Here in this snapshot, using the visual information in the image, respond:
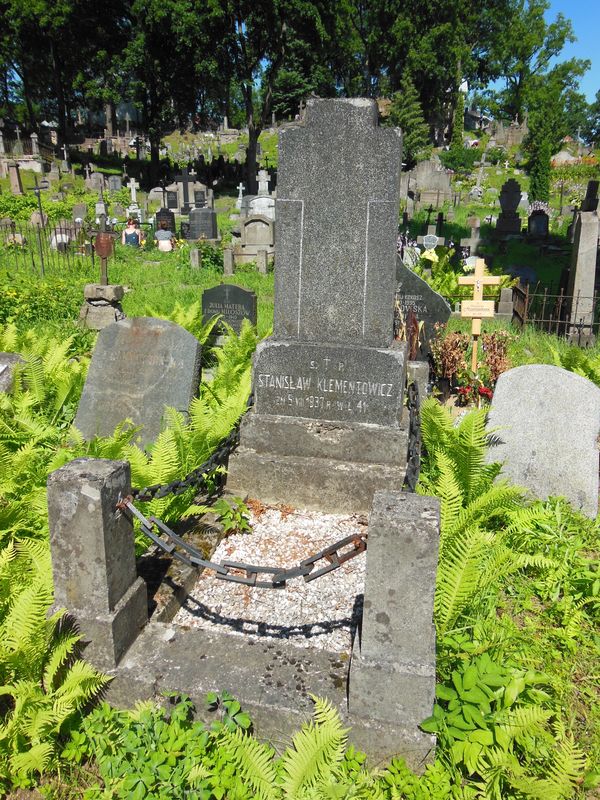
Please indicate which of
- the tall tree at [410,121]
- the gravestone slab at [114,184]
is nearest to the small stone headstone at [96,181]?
the gravestone slab at [114,184]

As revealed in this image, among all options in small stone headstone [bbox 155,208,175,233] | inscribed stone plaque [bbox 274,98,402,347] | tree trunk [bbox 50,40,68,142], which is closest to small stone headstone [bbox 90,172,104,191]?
tree trunk [bbox 50,40,68,142]

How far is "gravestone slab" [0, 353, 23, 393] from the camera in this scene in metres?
6.32

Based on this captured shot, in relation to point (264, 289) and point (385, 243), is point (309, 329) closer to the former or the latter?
point (385, 243)

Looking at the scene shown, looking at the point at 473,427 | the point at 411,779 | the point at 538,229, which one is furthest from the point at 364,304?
the point at 538,229

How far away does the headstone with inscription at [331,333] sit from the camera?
4.36 m

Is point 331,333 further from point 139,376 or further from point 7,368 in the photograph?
point 7,368

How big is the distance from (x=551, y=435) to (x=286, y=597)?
2719 mm

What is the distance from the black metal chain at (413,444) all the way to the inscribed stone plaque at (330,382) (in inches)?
9.2

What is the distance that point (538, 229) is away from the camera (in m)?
21.5

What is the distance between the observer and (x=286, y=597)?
3.59 m

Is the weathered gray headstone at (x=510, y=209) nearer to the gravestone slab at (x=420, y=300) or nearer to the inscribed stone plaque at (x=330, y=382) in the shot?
the gravestone slab at (x=420, y=300)

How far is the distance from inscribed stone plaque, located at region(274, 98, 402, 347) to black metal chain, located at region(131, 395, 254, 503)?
93cm

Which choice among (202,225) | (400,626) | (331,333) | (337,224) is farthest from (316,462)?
(202,225)

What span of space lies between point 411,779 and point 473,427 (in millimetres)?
2738
